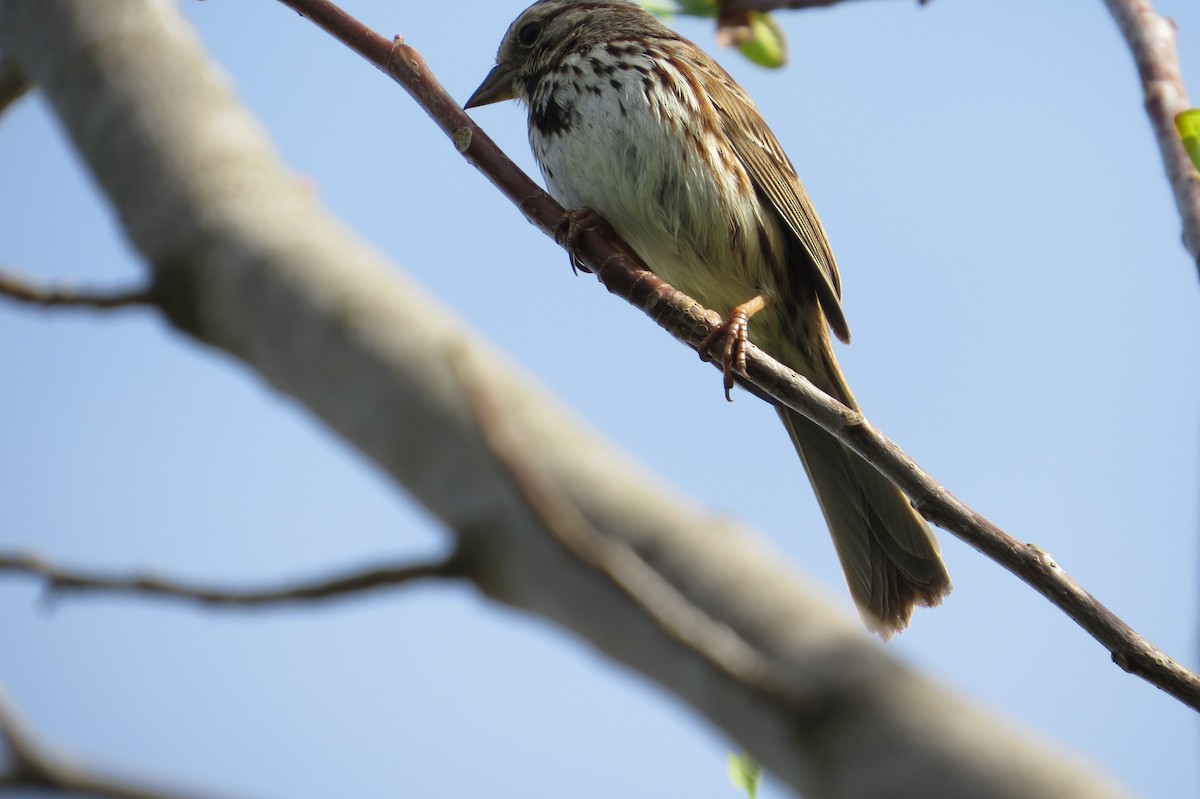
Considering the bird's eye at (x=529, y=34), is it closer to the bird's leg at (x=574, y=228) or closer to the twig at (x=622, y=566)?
the bird's leg at (x=574, y=228)

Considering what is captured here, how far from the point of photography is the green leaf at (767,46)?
2.63 meters

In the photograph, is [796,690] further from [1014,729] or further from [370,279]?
[370,279]

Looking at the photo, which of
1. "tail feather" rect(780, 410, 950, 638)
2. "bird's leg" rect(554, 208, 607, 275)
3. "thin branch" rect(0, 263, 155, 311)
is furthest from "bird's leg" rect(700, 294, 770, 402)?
"thin branch" rect(0, 263, 155, 311)

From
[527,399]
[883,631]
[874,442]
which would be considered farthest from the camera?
[883,631]

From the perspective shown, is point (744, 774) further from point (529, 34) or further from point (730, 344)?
point (529, 34)

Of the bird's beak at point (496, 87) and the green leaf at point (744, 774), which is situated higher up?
the bird's beak at point (496, 87)

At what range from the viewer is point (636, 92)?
3.75 metres

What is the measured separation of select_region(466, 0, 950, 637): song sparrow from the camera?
→ 3523 millimetres

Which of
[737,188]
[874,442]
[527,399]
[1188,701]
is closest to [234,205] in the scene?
[527,399]

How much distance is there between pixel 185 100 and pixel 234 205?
17 cm

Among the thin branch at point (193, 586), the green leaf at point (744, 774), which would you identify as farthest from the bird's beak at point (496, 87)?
the thin branch at point (193, 586)

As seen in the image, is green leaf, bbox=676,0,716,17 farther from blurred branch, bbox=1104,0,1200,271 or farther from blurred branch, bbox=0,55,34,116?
blurred branch, bbox=0,55,34,116

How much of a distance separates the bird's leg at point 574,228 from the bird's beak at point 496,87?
0.77 metres

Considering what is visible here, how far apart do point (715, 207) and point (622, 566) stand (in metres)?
2.87
